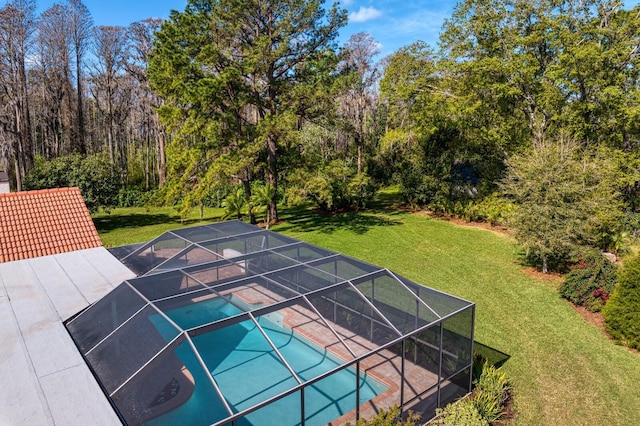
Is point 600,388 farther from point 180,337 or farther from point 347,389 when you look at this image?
point 180,337

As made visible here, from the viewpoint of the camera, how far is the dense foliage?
2198cm

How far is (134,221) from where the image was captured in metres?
25.6

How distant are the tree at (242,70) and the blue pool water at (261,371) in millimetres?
11575

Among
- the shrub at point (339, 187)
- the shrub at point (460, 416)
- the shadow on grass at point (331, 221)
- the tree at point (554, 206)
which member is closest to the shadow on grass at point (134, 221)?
the shadow on grass at point (331, 221)

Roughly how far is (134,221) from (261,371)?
67.3 ft

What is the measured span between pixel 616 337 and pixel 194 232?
1234 centimetres

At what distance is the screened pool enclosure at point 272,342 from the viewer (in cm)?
576

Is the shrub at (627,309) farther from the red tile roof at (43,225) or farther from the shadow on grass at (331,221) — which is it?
the red tile roof at (43,225)

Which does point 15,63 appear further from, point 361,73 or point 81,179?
point 361,73

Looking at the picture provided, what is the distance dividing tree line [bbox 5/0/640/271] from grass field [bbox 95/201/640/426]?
178 centimetres

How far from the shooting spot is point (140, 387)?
18.4 ft

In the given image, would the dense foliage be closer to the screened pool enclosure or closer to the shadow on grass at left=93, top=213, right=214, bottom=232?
the shadow on grass at left=93, top=213, right=214, bottom=232

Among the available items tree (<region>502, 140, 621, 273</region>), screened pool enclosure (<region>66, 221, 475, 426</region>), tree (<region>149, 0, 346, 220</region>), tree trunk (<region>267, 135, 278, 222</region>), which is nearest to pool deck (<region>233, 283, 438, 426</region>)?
screened pool enclosure (<region>66, 221, 475, 426</region>)

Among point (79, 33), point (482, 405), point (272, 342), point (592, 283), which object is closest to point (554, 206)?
point (592, 283)
